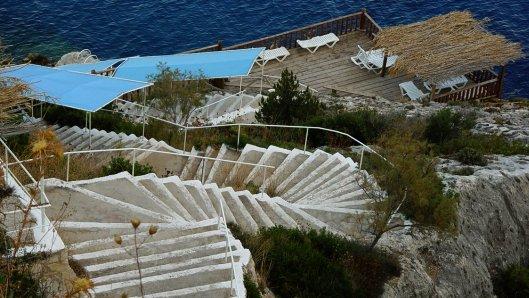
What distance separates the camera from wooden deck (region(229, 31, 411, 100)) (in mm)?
29469

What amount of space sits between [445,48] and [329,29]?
6.27 metres

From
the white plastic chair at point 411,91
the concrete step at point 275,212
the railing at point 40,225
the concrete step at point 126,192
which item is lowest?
the white plastic chair at point 411,91

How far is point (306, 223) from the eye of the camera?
1512 centimetres

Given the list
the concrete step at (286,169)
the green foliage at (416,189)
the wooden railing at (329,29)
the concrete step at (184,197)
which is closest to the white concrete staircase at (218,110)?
the concrete step at (286,169)

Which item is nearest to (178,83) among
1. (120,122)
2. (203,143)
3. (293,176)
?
(120,122)

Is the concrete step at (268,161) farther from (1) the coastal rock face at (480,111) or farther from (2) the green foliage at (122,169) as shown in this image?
(1) the coastal rock face at (480,111)

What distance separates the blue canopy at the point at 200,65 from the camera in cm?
2378

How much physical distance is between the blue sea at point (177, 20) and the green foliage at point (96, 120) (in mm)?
14228

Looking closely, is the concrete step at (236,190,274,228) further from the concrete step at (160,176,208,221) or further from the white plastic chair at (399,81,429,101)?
the white plastic chair at (399,81,429,101)

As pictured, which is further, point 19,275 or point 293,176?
point 293,176

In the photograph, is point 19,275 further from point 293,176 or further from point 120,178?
point 293,176

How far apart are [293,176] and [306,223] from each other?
2.46 meters

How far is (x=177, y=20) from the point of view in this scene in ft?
132

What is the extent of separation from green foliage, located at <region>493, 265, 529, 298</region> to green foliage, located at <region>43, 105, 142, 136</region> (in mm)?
10782
